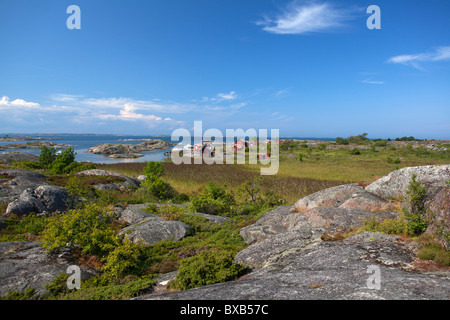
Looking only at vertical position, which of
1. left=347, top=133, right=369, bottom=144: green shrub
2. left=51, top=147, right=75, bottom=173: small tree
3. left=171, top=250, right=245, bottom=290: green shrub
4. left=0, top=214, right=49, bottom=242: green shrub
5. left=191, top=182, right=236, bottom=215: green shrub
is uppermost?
left=347, top=133, right=369, bottom=144: green shrub

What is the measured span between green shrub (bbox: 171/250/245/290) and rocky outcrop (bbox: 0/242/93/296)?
166 inches

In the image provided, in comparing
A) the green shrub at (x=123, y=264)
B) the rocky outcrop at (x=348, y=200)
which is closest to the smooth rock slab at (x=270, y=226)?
the rocky outcrop at (x=348, y=200)

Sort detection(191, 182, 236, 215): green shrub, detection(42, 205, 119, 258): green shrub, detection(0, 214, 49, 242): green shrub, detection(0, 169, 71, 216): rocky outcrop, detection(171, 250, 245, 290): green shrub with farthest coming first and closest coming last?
detection(191, 182, 236, 215): green shrub < detection(0, 169, 71, 216): rocky outcrop < detection(0, 214, 49, 242): green shrub < detection(42, 205, 119, 258): green shrub < detection(171, 250, 245, 290): green shrub

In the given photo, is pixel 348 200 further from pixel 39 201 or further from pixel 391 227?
pixel 39 201

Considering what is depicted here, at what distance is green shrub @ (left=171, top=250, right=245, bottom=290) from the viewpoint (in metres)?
6.73

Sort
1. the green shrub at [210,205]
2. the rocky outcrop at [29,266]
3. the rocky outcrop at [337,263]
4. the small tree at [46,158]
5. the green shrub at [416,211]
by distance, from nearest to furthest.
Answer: the rocky outcrop at [337,263], the green shrub at [416,211], the rocky outcrop at [29,266], the green shrub at [210,205], the small tree at [46,158]

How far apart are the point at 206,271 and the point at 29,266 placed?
6.77 metres

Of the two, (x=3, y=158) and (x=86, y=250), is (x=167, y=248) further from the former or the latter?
(x=3, y=158)

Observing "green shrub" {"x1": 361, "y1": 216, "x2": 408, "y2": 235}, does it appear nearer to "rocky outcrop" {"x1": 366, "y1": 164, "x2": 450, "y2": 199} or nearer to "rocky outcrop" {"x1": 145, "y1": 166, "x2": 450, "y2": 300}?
"rocky outcrop" {"x1": 145, "y1": 166, "x2": 450, "y2": 300}

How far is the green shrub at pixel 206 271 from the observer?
265 inches

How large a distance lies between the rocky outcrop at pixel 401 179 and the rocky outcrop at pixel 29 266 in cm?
1398

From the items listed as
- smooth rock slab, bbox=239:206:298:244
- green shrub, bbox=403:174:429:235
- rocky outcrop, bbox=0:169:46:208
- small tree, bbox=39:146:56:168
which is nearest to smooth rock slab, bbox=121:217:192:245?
smooth rock slab, bbox=239:206:298:244

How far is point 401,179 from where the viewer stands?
11664 millimetres

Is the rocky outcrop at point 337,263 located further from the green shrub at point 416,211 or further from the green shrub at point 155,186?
the green shrub at point 155,186
